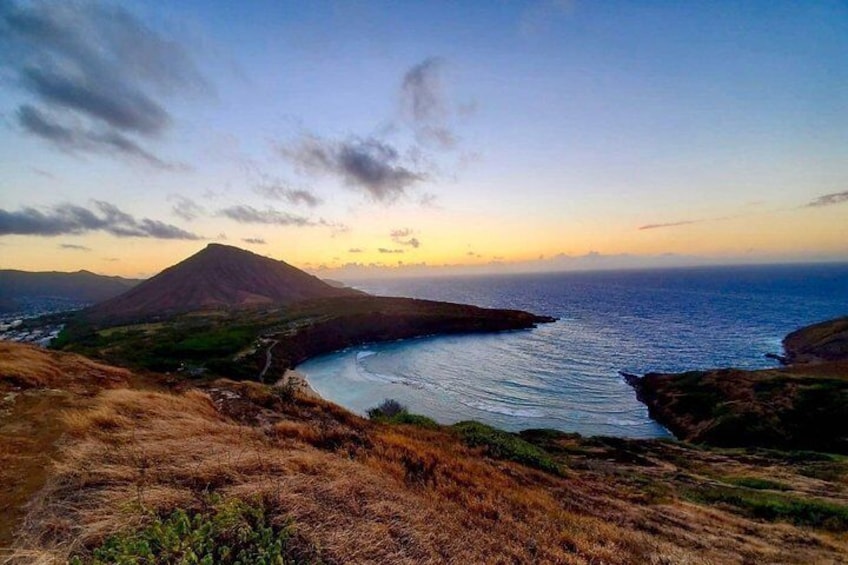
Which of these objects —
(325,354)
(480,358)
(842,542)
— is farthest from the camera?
(325,354)

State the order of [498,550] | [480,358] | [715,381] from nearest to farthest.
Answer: [498,550] → [715,381] → [480,358]

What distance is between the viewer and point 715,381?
1988 inches

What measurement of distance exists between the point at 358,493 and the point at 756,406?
52053 millimetres

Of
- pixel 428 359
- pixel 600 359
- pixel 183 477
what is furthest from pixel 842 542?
pixel 428 359

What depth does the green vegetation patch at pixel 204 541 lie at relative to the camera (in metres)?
4.90

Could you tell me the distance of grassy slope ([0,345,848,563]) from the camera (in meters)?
6.34

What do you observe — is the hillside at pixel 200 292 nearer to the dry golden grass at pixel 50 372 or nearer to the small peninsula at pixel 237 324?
the small peninsula at pixel 237 324

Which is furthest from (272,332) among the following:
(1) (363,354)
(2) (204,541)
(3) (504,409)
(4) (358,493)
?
(2) (204,541)

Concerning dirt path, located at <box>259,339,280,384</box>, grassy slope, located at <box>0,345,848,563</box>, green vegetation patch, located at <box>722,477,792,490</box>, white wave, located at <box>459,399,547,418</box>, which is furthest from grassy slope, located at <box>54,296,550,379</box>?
green vegetation patch, located at <box>722,477,792,490</box>

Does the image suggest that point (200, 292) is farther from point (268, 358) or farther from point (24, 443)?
point (24, 443)

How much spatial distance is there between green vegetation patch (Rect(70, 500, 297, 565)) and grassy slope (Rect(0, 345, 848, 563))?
0.98 feet

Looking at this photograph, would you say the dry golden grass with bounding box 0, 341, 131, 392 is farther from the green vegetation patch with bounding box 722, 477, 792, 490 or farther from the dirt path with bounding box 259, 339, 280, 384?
the dirt path with bounding box 259, 339, 280, 384

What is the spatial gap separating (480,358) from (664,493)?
6353cm

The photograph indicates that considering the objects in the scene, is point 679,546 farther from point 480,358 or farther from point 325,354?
point 325,354
